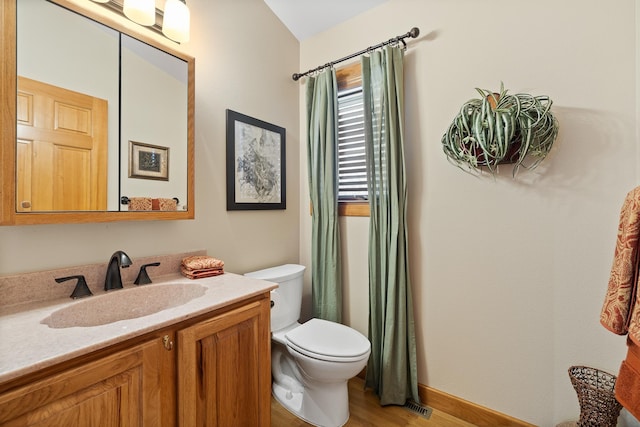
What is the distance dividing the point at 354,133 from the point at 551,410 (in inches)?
74.2

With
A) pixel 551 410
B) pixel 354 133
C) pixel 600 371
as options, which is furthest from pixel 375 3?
pixel 551 410

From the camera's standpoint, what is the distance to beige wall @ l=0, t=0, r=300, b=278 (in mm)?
1160

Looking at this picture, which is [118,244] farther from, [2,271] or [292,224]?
[292,224]

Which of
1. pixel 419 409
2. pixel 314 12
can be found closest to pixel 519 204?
pixel 419 409

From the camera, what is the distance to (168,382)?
939mm

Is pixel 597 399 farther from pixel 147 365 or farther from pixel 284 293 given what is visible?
pixel 147 365

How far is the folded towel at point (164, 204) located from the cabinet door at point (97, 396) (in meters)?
0.71

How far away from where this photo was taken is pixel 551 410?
1.38 meters

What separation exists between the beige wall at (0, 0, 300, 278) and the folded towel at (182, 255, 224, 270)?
0.32 ft

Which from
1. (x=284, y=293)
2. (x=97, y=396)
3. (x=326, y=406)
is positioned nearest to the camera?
(x=97, y=396)

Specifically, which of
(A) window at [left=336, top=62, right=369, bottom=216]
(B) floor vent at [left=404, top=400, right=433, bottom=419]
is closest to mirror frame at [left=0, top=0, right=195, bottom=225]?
(A) window at [left=336, top=62, right=369, bottom=216]

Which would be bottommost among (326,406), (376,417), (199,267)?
(376,417)

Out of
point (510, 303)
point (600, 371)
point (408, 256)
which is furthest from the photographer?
point (408, 256)

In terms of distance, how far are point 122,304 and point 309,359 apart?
0.90 meters
